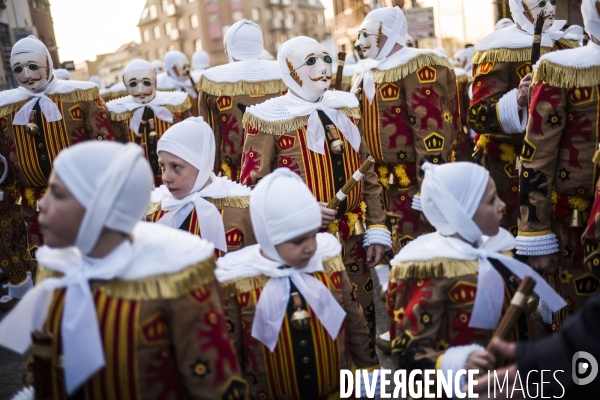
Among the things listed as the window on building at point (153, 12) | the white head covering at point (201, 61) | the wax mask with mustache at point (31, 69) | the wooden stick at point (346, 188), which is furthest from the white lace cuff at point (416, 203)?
the window on building at point (153, 12)

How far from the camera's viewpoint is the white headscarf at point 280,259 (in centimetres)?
263

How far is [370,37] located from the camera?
494 cm

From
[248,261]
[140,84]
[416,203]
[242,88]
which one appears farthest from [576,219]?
[140,84]

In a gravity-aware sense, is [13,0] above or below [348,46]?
above

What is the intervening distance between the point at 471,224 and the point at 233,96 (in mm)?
3602

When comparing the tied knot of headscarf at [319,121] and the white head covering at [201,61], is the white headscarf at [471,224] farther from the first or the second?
the white head covering at [201,61]

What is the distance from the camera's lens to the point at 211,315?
7.25 ft

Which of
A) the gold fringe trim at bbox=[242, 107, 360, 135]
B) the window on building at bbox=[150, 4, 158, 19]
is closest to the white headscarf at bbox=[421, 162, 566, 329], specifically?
the gold fringe trim at bbox=[242, 107, 360, 135]

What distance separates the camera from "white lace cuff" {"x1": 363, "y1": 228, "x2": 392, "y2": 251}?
3.96m

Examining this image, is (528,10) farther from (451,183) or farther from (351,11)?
(351,11)

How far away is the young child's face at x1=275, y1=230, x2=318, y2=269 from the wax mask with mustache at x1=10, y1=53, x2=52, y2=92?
3.86m

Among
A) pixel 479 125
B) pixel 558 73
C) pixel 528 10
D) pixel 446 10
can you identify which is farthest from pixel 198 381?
pixel 446 10

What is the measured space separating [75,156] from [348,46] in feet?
95.8

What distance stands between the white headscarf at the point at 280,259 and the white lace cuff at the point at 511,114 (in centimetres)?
228
